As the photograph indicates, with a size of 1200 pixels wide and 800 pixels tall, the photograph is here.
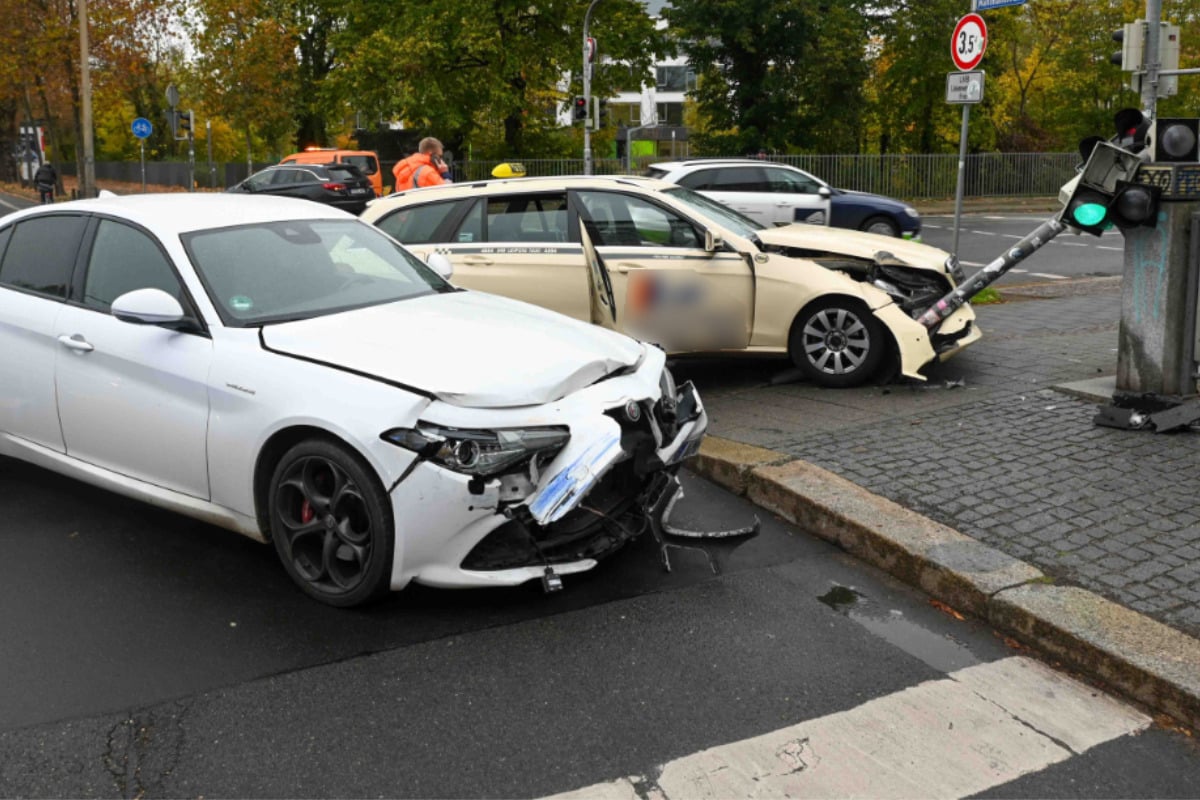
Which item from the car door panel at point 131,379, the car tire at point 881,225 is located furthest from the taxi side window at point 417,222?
the car tire at point 881,225

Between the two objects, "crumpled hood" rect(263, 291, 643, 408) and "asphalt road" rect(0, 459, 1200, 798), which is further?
"crumpled hood" rect(263, 291, 643, 408)

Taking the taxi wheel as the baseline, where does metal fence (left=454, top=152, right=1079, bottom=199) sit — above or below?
above

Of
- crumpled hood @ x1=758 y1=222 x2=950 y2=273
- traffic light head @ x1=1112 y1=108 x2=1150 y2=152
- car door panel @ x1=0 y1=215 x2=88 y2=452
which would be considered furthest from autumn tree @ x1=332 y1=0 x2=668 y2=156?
car door panel @ x1=0 y1=215 x2=88 y2=452

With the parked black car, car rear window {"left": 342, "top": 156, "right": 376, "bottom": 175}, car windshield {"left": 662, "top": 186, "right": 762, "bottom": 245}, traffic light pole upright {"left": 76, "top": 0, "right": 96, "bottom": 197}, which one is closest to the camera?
car windshield {"left": 662, "top": 186, "right": 762, "bottom": 245}

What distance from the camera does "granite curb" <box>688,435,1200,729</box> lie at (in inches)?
155

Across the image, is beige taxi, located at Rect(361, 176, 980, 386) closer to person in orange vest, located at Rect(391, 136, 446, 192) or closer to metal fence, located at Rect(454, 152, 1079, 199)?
person in orange vest, located at Rect(391, 136, 446, 192)

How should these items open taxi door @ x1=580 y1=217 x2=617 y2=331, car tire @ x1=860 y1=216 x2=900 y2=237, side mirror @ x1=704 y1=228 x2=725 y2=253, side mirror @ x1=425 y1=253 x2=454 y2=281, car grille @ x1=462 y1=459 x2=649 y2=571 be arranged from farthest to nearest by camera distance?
car tire @ x1=860 y1=216 x2=900 y2=237
side mirror @ x1=704 y1=228 x2=725 y2=253
open taxi door @ x1=580 y1=217 x2=617 y2=331
side mirror @ x1=425 y1=253 x2=454 y2=281
car grille @ x1=462 y1=459 x2=649 y2=571

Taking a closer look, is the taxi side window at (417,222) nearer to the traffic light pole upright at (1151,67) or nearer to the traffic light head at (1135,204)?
the traffic light head at (1135,204)

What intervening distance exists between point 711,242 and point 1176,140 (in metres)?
3.00

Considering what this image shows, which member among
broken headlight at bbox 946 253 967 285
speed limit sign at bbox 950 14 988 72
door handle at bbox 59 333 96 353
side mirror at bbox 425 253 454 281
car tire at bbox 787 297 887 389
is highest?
speed limit sign at bbox 950 14 988 72

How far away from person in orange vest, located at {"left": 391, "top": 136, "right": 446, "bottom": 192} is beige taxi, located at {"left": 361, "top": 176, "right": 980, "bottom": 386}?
12.3 ft

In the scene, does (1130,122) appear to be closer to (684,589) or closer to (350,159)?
(684,589)

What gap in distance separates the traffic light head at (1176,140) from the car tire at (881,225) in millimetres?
13774

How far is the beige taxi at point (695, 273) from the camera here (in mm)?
8164
